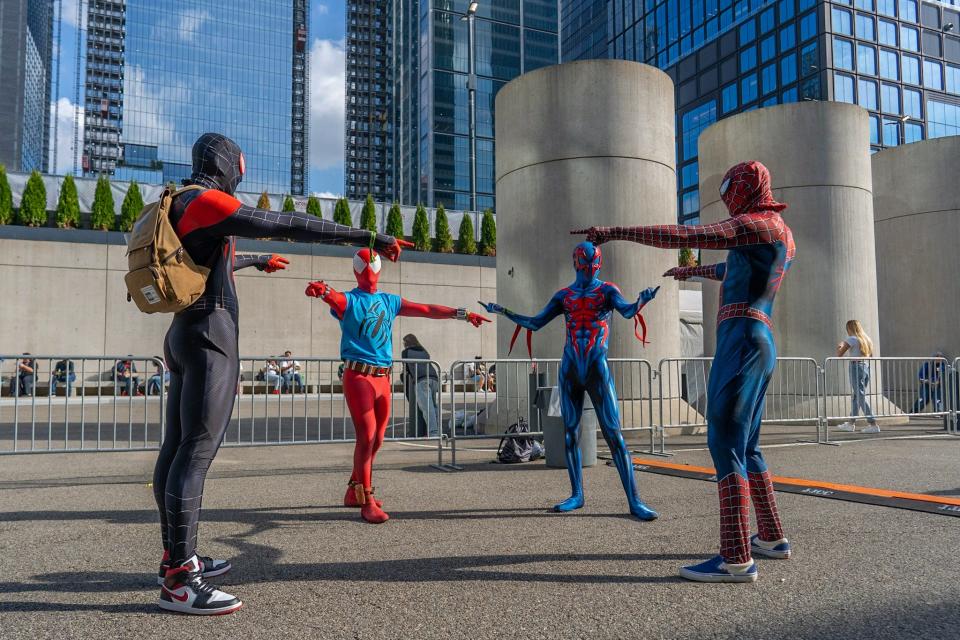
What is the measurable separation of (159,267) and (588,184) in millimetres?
8442

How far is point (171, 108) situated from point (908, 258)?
113 metres

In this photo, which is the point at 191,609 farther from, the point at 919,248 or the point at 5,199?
the point at 5,199

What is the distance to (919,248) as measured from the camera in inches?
663

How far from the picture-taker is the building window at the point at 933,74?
168 feet

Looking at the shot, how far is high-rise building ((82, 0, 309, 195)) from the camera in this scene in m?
108

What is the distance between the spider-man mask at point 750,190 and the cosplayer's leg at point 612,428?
1.82 meters

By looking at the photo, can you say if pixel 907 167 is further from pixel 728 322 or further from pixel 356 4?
pixel 356 4

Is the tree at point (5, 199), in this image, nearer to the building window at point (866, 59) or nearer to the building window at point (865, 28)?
the building window at point (866, 59)

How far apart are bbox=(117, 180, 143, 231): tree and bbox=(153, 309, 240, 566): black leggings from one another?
23.0 meters

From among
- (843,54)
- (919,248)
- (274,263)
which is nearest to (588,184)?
(274,263)

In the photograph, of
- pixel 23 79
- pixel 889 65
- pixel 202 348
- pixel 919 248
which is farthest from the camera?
pixel 23 79

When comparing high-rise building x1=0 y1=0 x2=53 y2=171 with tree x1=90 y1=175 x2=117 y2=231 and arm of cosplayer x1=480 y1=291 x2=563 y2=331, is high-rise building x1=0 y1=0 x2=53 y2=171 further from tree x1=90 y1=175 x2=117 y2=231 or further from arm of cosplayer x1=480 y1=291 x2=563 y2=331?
arm of cosplayer x1=480 y1=291 x2=563 y2=331

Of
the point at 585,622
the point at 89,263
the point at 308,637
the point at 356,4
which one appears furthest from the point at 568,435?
the point at 356,4

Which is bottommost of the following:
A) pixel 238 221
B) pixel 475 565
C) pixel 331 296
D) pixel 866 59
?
pixel 475 565
